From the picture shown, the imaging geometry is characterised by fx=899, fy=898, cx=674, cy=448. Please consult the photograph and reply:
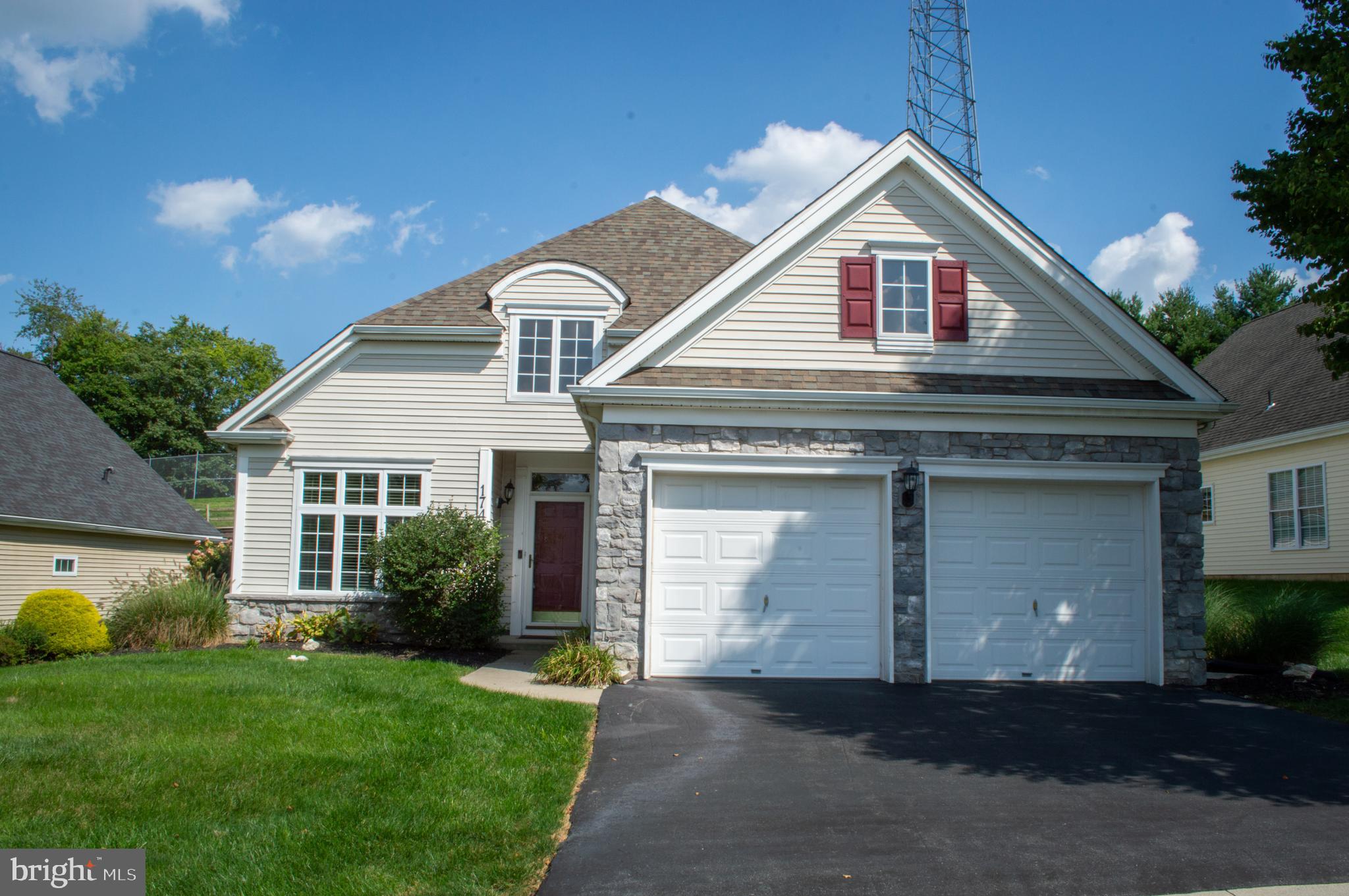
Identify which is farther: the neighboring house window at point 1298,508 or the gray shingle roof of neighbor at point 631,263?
the neighboring house window at point 1298,508

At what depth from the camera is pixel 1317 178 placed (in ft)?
29.4

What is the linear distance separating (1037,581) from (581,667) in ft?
17.7

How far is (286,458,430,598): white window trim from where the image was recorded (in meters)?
14.0

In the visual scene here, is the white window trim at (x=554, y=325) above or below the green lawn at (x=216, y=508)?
above

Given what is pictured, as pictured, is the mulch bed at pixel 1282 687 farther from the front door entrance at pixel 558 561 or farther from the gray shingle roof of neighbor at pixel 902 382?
the front door entrance at pixel 558 561

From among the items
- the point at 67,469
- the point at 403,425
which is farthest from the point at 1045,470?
the point at 67,469

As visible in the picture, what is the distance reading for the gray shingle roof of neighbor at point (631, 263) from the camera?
1461 centimetres

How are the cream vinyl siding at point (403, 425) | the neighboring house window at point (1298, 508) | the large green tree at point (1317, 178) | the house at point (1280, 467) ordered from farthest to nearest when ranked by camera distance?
the neighboring house window at point (1298, 508)
the house at point (1280, 467)
the cream vinyl siding at point (403, 425)
the large green tree at point (1317, 178)

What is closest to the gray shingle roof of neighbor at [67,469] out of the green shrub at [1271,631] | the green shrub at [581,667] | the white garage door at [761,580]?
the green shrub at [581,667]

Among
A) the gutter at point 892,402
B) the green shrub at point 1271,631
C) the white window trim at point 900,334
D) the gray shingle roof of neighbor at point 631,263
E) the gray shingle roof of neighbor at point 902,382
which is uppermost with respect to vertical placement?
the gray shingle roof of neighbor at point 631,263

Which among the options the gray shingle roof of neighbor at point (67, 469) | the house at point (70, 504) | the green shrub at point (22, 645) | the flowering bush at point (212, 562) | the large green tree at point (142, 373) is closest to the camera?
the green shrub at point (22, 645)

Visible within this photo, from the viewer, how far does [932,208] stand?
11.3 metres

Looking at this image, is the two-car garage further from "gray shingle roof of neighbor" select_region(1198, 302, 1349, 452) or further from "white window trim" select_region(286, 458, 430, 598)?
"gray shingle roof of neighbor" select_region(1198, 302, 1349, 452)

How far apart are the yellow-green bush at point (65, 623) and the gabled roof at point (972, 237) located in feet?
29.9
